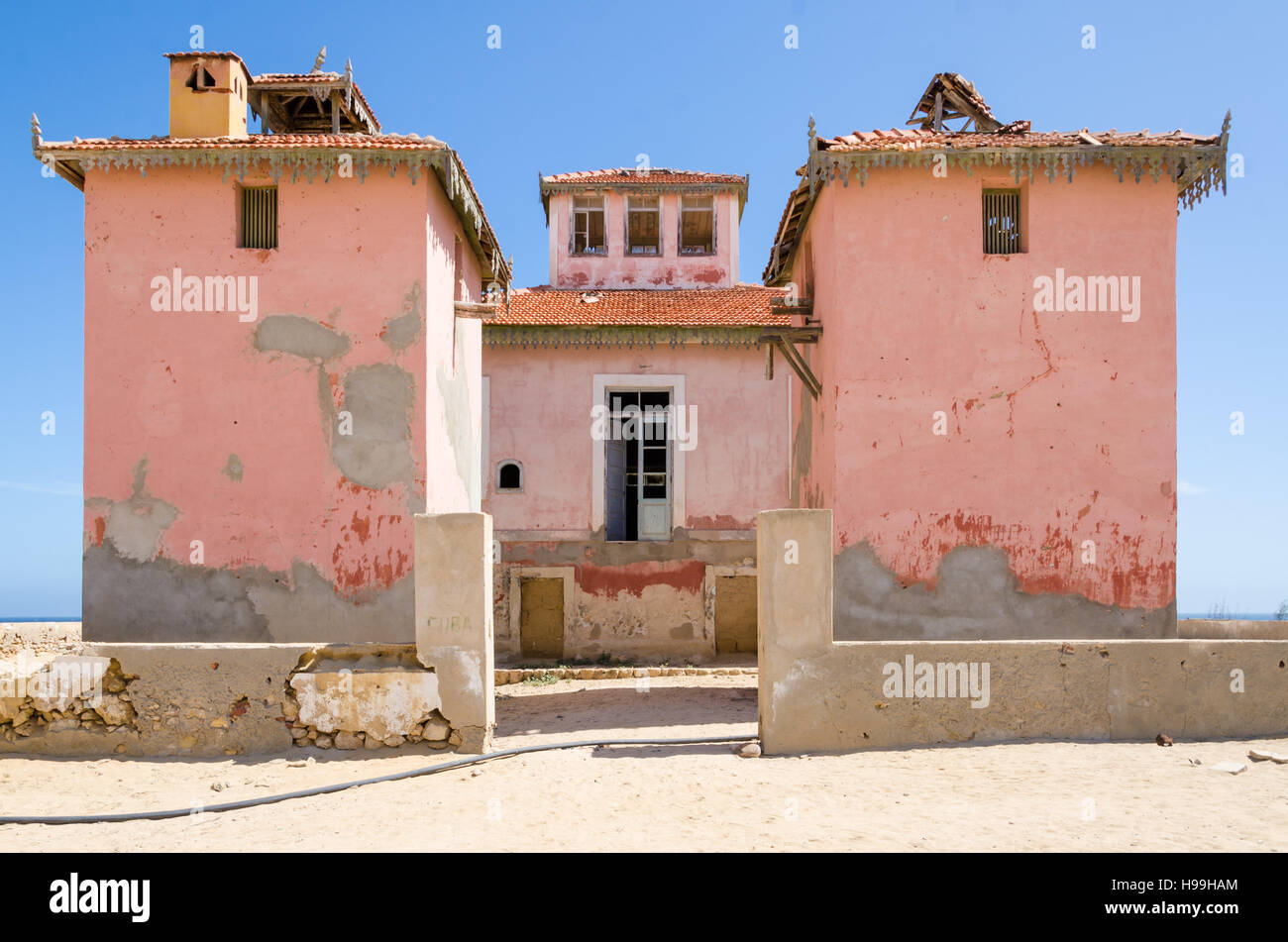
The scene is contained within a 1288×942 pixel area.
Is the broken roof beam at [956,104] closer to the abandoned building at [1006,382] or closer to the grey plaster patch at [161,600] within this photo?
the abandoned building at [1006,382]

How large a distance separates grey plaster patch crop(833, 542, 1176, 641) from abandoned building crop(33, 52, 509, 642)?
5234mm

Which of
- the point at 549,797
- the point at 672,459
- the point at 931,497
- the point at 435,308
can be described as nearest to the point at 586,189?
the point at 672,459

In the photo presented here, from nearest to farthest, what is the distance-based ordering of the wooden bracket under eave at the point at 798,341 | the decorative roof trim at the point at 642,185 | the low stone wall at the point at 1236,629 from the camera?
1. the low stone wall at the point at 1236,629
2. the wooden bracket under eave at the point at 798,341
3. the decorative roof trim at the point at 642,185

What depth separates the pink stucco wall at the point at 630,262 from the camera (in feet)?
70.2

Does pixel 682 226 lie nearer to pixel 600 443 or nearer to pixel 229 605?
pixel 600 443

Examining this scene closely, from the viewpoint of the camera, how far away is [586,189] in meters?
21.5

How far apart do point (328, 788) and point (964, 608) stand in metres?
7.17

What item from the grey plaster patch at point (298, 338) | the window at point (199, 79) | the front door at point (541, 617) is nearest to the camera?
the grey plaster patch at point (298, 338)

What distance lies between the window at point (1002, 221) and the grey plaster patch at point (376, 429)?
729 centimetres

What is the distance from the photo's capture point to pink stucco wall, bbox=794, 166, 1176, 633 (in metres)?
10.6

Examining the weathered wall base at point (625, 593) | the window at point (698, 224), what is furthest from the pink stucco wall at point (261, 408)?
the window at point (698, 224)

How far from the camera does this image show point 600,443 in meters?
18.4

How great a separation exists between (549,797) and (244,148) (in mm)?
8692

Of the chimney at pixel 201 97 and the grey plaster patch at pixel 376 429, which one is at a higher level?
the chimney at pixel 201 97
